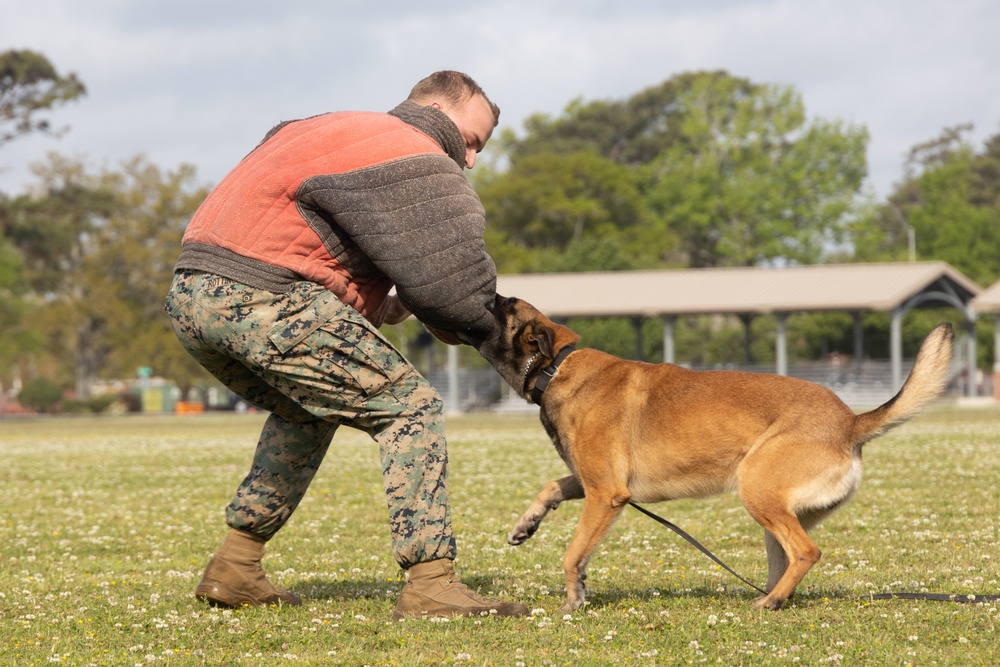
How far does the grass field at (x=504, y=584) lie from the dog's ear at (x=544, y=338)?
129cm

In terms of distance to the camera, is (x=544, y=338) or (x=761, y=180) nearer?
(x=544, y=338)

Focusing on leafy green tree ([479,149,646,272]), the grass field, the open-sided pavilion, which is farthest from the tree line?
the grass field

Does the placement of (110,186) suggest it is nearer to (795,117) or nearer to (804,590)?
(795,117)

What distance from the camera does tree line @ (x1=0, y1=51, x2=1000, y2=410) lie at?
223 feet

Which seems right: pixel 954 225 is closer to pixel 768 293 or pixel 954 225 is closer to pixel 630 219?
pixel 630 219

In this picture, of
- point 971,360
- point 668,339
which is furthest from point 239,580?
point 971,360

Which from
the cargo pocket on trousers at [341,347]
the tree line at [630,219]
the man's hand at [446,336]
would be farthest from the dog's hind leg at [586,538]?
the tree line at [630,219]

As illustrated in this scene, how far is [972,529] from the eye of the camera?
27.4 feet

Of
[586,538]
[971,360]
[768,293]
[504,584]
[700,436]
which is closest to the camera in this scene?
[586,538]

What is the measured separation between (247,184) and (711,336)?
58.7 m

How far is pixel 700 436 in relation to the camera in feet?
18.8

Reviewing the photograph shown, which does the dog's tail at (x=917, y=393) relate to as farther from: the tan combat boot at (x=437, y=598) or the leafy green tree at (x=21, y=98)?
the leafy green tree at (x=21, y=98)

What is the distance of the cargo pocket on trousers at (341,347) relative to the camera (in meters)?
5.14

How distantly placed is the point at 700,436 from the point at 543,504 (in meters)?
0.93
